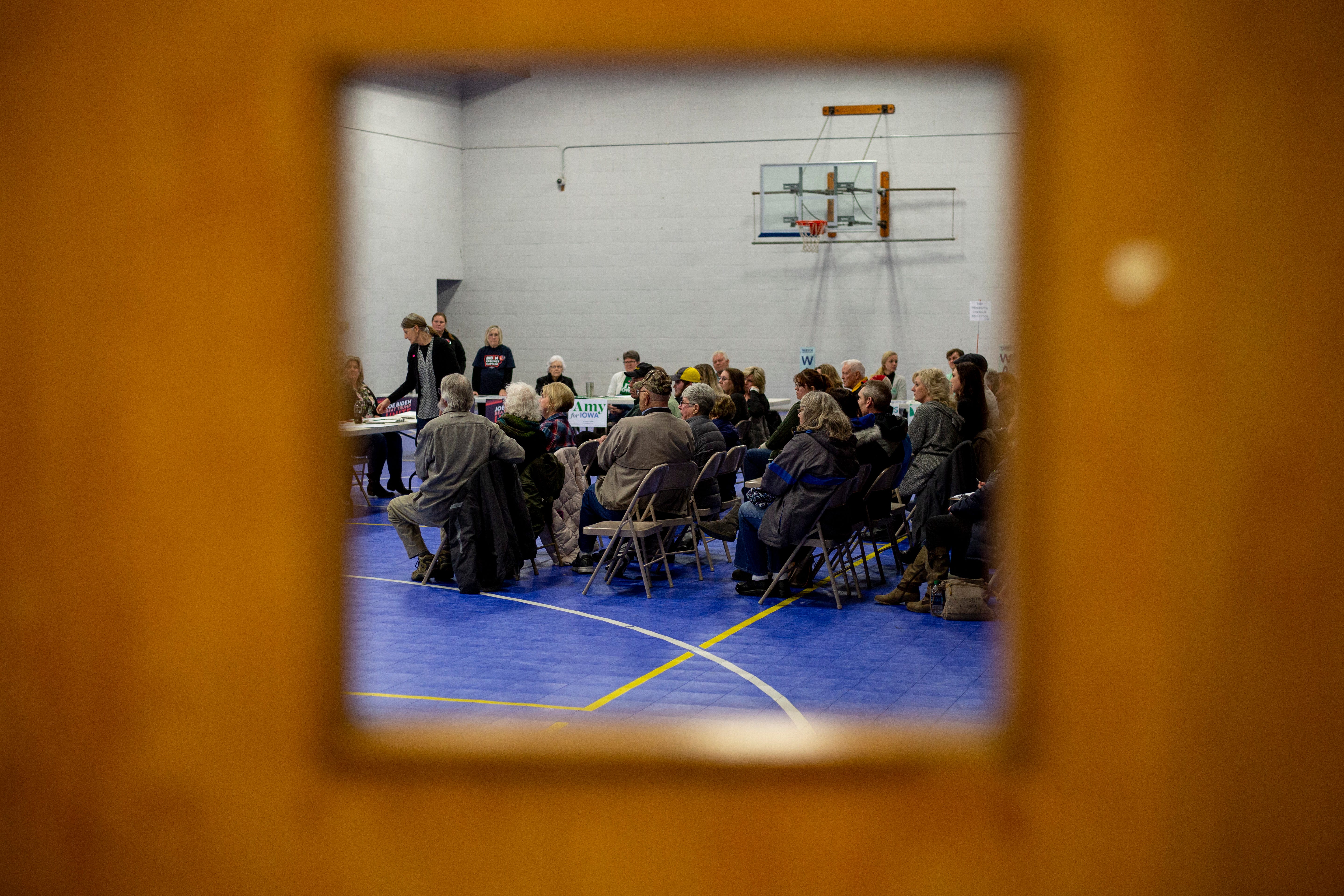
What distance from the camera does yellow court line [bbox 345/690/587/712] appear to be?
13.7ft

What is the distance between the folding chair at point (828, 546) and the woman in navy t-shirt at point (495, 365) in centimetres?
605

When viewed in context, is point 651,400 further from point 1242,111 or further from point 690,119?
point 690,119

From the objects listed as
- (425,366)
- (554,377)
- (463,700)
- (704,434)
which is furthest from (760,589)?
(554,377)

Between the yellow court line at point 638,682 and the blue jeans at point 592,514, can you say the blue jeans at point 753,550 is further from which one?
the yellow court line at point 638,682

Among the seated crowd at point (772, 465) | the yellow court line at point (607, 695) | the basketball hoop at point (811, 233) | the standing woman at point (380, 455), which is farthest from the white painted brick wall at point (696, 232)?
the yellow court line at point (607, 695)

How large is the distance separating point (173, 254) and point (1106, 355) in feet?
4.57

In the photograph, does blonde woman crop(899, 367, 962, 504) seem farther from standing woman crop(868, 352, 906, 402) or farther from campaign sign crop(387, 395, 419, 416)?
campaign sign crop(387, 395, 419, 416)

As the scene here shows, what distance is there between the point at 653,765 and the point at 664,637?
346cm

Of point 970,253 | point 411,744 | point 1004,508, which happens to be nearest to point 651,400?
point 1004,508

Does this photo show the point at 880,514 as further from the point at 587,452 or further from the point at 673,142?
the point at 673,142

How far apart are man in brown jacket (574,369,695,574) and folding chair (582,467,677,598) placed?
60mm

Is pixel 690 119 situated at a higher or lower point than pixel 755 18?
higher

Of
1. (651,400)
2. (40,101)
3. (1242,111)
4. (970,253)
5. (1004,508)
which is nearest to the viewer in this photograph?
(1242,111)

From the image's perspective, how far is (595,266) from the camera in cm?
1359
